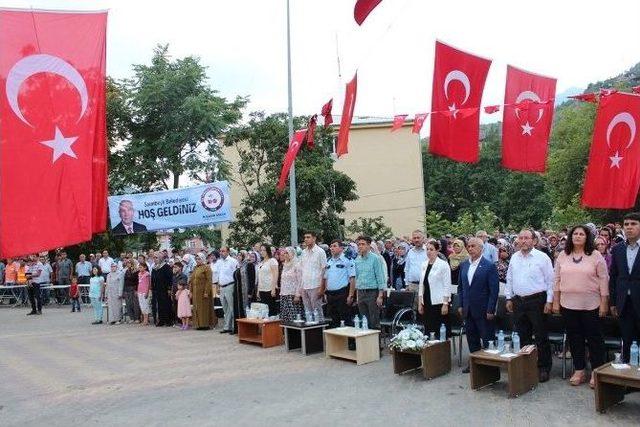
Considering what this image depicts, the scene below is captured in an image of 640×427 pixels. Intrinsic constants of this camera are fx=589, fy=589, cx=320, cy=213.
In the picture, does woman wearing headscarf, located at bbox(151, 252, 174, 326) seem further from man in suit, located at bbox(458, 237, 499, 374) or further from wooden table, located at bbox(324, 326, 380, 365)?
man in suit, located at bbox(458, 237, 499, 374)

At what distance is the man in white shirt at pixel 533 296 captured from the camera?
6.88 metres

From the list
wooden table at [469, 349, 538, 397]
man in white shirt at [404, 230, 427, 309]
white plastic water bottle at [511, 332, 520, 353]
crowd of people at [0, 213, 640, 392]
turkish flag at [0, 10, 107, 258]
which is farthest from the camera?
man in white shirt at [404, 230, 427, 309]

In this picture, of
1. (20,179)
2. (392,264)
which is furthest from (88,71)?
(392,264)

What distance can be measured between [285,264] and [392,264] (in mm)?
3784

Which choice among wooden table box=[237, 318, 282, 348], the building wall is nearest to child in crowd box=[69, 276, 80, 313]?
wooden table box=[237, 318, 282, 348]

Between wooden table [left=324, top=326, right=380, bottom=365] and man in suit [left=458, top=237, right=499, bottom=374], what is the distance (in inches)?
61.1

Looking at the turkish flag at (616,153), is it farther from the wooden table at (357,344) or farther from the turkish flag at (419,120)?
the wooden table at (357,344)

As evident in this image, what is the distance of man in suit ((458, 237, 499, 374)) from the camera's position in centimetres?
737

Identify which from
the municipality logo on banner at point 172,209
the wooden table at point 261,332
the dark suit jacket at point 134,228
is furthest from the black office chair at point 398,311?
the dark suit jacket at point 134,228

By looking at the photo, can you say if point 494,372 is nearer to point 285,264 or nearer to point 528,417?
point 528,417

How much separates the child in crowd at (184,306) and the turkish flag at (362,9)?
340 inches

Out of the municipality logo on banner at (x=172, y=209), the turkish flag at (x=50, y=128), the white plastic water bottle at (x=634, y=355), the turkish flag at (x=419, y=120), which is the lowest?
the white plastic water bottle at (x=634, y=355)

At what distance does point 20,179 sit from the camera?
10.4 feet

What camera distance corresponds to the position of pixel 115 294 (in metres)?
15.5
